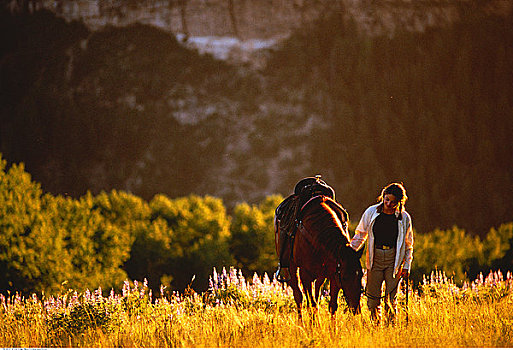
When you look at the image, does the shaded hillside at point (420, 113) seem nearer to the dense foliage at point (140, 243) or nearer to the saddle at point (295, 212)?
the dense foliage at point (140, 243)

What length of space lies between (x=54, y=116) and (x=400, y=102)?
1512 inches

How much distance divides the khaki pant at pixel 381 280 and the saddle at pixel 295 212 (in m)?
0.64

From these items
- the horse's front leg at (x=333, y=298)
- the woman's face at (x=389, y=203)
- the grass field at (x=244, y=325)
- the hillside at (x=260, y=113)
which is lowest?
the grass field at (x=244, y=325)

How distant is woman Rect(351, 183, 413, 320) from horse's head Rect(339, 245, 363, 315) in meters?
0.33

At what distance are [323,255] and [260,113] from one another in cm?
6652

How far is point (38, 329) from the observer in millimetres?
5949

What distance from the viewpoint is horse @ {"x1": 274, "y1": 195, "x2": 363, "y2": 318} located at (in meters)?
4.55

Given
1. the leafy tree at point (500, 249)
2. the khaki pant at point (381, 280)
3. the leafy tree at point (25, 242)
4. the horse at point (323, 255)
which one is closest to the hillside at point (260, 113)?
the leafy tree at point (500, 249)

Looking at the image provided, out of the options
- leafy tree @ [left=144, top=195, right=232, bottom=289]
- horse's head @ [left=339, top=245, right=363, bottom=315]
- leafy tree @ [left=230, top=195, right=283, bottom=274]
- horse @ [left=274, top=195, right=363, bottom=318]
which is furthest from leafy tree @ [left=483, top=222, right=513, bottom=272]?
horse's head @ [left=339, top=245, right=363, bottom=315]

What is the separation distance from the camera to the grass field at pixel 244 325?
16.6 feet

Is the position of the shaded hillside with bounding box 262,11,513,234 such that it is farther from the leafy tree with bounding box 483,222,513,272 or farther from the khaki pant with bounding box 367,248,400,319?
the khaki pant with bounding box 367,248,400,319

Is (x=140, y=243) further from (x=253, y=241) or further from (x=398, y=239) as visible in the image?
(x=398, y=239)

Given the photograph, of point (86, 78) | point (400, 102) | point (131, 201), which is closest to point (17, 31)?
point (86, 78)

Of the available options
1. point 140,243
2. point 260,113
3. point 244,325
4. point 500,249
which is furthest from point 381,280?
point 260,113
